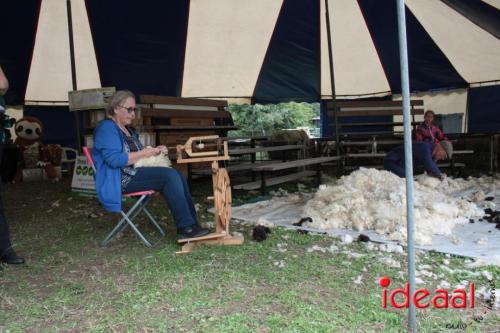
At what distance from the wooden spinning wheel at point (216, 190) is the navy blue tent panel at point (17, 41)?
16.6 ft

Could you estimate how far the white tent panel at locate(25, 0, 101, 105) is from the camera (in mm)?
7188

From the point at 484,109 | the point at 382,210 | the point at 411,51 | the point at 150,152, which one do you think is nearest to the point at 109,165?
the point at 150,152

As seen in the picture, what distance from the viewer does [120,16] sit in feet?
24.1

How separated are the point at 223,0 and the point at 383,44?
3566mm

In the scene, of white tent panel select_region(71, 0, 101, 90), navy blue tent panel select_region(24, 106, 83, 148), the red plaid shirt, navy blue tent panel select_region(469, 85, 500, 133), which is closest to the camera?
the red plaid shirt

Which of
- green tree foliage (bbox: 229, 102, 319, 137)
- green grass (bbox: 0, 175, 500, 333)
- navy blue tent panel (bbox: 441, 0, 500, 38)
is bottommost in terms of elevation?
green grass (bbox: 0, 175, 500, 333)

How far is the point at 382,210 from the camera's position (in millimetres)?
3734

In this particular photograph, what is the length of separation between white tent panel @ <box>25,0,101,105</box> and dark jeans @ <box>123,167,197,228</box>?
16.7 ft

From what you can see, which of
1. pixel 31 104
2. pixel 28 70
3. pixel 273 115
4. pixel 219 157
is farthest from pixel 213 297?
pixel 273 115

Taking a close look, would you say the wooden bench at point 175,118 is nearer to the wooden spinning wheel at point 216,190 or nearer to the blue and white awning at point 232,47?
the blue and white awning at point 232,47

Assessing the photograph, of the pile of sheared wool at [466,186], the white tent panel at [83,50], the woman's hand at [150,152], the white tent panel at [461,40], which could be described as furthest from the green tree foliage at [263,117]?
the woman's hand at [150,152]

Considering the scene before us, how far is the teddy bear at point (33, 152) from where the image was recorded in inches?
302

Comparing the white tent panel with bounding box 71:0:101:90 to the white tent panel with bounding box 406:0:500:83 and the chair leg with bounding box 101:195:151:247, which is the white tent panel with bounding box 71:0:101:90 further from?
the white tent panel with bounding box 406:0:500:83

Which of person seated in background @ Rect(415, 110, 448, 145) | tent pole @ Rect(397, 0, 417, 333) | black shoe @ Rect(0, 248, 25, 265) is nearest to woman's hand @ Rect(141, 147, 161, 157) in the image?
black shoe @ Rect(0, 248, 25, 265)
